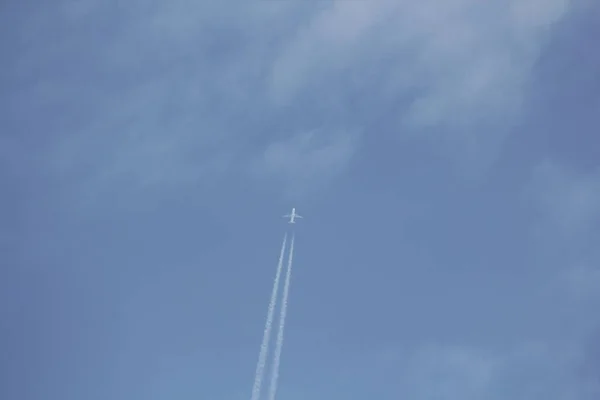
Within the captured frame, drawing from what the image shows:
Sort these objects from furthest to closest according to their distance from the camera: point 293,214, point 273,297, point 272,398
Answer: point 293,214 → point 273,297 → point 272,398

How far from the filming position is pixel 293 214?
135750 mm

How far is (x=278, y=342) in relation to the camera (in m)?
119

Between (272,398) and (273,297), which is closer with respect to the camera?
(272,398)

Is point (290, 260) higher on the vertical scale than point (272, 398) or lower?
higher

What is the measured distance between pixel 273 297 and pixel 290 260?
676 cm

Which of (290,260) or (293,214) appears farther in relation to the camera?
(293,214)

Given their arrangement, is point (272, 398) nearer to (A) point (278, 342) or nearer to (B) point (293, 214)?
(A) point (278, 342)

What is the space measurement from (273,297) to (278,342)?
7687mm

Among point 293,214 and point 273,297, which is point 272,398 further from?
point 293,214

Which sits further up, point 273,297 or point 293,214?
point 293,214

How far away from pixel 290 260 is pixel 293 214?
1214 cm

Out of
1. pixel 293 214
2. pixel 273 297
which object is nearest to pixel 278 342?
pixel 273 297

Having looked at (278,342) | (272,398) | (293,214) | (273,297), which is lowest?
(272,398)

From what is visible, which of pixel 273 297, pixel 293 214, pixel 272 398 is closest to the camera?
pixel 272 398
